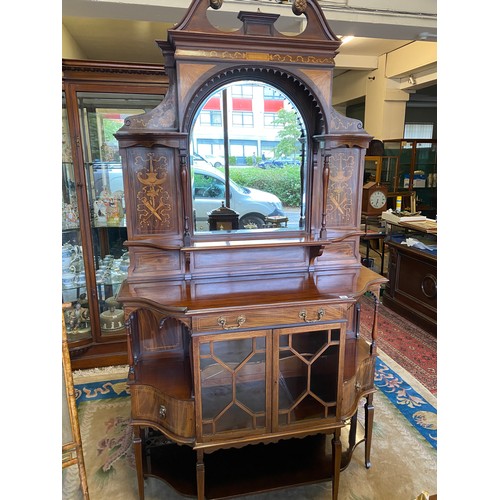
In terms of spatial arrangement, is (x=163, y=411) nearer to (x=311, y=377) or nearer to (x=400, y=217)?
(x=311, y=377)

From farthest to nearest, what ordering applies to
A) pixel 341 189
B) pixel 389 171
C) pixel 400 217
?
pixel 389 171, pixel 400 217, pixel 341 189

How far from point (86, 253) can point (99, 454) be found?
4.13ft

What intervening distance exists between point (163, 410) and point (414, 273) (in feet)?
8.83

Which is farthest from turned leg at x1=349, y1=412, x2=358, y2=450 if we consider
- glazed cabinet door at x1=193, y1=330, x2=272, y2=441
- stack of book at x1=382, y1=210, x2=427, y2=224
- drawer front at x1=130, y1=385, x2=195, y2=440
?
stack of book at x1=382, y1=210, x2=427, y2=224

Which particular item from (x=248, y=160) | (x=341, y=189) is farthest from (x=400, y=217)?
(x=248, y=160)

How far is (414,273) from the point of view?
11.2 ft

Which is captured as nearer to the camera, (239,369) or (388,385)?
(239,369)

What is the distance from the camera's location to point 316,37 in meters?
1.49

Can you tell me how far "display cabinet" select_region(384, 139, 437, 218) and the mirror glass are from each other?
189 inches

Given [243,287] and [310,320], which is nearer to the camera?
[310,320]

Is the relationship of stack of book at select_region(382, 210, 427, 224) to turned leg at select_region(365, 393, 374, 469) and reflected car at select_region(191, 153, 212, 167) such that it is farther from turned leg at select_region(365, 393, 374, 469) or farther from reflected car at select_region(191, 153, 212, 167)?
reflected car at select_region(191, 153, 212, 167)
